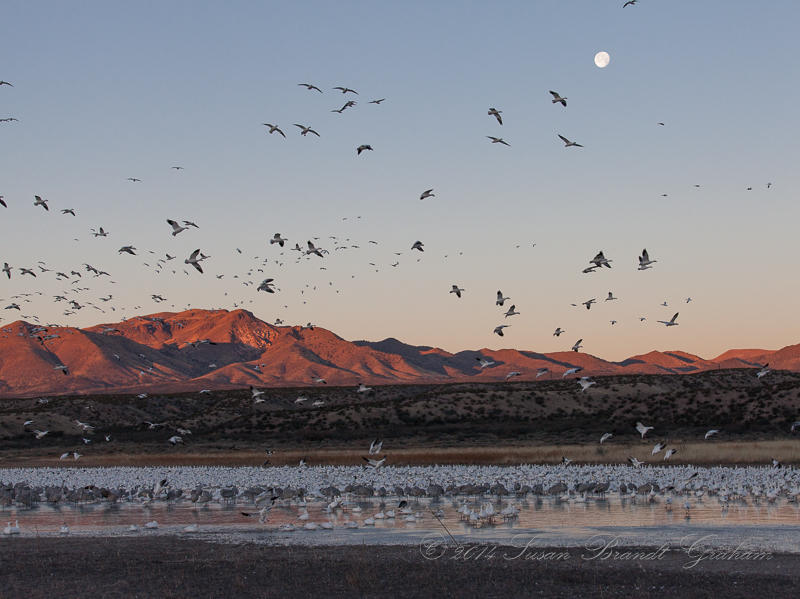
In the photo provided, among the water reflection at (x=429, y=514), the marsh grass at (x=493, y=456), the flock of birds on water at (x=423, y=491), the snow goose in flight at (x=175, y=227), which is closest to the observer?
the water reflection at (x=429, y=514)

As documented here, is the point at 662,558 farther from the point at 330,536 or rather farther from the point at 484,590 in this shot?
the point at 330,536

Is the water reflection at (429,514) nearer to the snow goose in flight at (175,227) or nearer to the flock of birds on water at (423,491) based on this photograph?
the flock of birds on water at (423,491)

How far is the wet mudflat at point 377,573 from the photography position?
566 inches

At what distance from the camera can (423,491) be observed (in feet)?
95.2

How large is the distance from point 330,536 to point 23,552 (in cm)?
681

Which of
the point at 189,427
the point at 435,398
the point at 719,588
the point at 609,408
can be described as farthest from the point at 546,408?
the point at 719,588

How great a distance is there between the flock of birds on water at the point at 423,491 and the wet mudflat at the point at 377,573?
439 cm

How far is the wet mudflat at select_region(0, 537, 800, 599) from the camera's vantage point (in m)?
14.4

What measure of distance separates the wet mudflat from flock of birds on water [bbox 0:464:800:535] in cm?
439

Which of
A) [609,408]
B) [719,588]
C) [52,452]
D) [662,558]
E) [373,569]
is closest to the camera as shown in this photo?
[719,588]

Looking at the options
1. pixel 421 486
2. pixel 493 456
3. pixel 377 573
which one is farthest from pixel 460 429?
pixel 377 573

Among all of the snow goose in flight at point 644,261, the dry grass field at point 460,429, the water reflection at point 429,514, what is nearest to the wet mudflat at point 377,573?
the water reflection at point 429,514

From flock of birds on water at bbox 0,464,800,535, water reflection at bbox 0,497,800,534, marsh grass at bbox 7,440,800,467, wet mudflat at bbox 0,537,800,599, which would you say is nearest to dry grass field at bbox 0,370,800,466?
marsh grass at bbox 7,440,800,467

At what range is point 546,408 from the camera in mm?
81125
